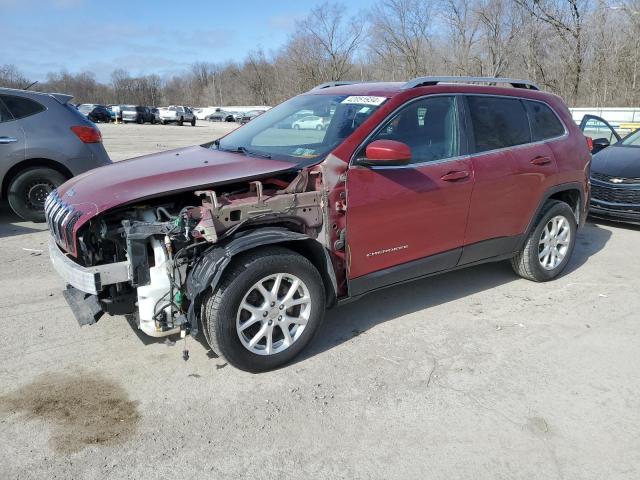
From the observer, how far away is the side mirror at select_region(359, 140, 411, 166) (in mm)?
3521

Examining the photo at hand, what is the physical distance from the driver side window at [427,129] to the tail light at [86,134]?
17.1ft

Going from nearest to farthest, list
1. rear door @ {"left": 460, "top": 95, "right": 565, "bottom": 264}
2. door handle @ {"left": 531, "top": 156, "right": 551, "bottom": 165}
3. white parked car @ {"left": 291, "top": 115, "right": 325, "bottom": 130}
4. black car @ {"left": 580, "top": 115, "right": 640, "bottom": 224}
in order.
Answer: white parked car @ {"left": 291, "top": 115, "right": 325, "bottom": 130}, rear door @ {"left": 460, "top": 95, "right": 565, "bottom": 264}, door handle @ {"left": 531, "top": 156, "right": 551, "bottom": 165}, black car @ {"left": 580, "top": 115, "right": 640, "bottom": 224}

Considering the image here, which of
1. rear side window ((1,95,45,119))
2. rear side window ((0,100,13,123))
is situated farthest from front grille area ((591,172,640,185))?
rear side window ((0,100,13,123))

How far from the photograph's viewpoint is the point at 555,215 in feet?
16.9

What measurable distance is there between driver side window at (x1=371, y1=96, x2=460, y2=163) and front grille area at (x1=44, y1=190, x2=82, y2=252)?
81.0 inches

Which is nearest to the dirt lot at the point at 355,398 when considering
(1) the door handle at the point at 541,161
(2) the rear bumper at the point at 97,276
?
(2) the rear bumper at the point at 97,276

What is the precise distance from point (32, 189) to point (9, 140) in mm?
689

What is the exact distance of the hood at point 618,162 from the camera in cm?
735

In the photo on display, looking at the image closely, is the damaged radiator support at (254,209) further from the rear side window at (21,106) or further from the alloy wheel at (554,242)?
the rear side window at (21,106)

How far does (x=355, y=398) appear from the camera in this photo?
10.7 feet

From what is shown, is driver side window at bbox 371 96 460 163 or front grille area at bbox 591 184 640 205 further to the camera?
front grille area at bbox 591 184 640 205

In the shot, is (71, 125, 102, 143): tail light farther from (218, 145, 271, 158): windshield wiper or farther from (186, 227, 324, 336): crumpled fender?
(186, 227, 324, 336): crumpled fender

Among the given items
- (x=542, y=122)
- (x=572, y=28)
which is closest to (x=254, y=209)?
(x=542, y=122)

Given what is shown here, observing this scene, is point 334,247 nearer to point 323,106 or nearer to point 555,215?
point 323,106
